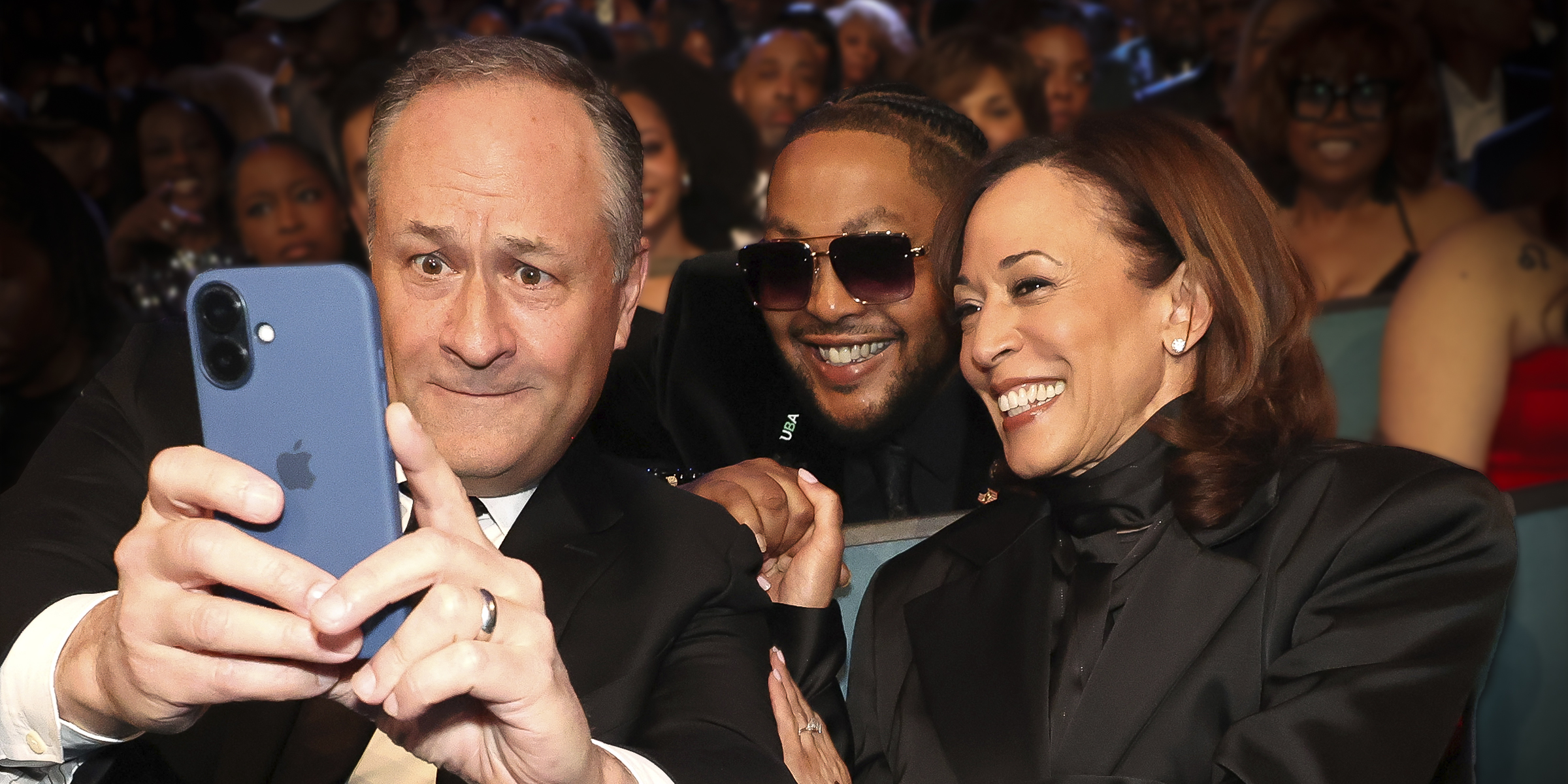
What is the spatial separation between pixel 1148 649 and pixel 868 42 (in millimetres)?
6689

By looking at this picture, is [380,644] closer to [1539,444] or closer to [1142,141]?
[1142,141]

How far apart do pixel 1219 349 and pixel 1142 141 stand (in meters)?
0.36

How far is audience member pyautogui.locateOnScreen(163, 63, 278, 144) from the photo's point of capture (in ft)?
23.9

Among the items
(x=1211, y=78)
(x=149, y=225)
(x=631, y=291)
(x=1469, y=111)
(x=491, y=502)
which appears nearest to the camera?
(x=491, y=502)

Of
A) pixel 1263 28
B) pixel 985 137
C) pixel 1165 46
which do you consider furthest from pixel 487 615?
pixel 1165 46

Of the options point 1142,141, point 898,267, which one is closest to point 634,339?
point 898,267

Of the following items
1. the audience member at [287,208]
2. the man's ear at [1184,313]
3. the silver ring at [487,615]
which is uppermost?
the silver ring at [487,615]

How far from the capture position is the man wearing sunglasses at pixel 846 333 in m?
2.66

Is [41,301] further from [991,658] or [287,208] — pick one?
[991,658]

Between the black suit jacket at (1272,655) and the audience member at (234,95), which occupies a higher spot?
the black suit jacket at (1272,655)

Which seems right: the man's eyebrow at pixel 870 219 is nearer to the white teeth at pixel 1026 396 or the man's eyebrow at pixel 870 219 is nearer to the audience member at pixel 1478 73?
the white teeth at pixel 1026 396

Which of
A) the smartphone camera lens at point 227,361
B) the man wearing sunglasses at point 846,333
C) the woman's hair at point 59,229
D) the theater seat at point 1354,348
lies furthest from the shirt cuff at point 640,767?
the woman's hair at point 59,229

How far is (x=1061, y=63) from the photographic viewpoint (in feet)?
22.1

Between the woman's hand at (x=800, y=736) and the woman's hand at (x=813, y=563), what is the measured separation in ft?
0.39
